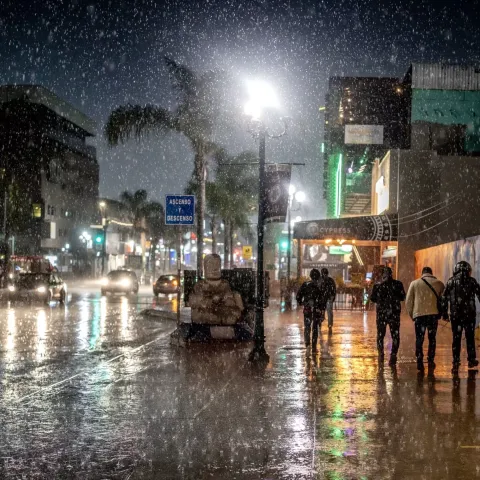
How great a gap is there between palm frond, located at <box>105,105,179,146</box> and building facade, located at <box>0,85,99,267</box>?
131 ft

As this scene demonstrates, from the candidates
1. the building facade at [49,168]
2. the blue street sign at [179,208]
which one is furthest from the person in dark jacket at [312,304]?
the building facade at [49,168]

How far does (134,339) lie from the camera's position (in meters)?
19.2

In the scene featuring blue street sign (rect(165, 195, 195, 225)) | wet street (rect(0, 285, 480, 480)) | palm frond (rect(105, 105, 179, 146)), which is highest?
palm frond (rect(105, 105, 179, 146))

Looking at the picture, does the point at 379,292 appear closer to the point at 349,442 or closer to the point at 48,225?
the point at 349,442

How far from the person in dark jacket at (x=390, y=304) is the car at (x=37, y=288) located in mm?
22605

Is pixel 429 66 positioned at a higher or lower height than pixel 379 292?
higher

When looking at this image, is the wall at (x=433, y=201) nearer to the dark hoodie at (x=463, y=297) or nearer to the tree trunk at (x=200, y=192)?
the tree trunk at (x=200, y=192)

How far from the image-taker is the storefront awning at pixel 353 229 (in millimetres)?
33312

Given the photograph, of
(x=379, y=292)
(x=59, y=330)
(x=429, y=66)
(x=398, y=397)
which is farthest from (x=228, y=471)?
(x=429, y=66)

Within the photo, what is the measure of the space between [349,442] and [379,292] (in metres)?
6.71

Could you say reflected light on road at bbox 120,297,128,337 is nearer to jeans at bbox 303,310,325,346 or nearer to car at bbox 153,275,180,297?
jeans at bbox 303,310,325,346

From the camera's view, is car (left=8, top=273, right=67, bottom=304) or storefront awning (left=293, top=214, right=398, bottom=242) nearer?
storefront awning (left=293, top=214, right=398, bottom=242)

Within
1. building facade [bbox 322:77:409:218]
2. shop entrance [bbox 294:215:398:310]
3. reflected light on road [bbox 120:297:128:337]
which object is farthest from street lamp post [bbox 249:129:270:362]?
building facade [bbox 322:77:409:218]

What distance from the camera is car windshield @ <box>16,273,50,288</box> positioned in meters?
34.1
